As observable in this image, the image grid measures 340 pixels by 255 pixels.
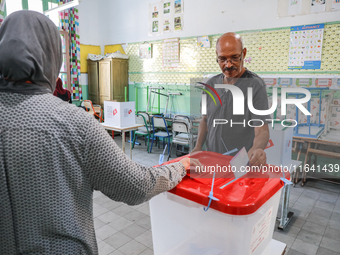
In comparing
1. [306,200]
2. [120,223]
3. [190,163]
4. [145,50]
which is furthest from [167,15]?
[190,163]

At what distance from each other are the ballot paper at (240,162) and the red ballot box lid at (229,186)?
0.02m

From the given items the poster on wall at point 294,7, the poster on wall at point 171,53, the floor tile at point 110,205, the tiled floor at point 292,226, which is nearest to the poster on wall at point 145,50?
the poster on wall at point 171,53

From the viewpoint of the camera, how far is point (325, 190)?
3.53 meters

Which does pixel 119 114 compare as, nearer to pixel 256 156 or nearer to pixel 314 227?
pixel 314 227

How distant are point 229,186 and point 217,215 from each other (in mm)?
99

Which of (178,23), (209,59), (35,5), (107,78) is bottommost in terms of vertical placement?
(107,78)

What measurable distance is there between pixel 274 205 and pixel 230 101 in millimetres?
385

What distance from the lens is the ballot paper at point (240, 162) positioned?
0.76 metres

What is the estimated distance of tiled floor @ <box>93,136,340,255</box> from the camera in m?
2.22

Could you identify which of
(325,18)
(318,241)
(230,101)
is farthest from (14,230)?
(325,18)

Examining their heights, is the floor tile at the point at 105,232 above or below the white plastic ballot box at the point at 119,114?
below

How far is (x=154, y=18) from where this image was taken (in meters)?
5.89

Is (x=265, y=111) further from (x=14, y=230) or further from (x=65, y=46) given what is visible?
(x=65, y=46)

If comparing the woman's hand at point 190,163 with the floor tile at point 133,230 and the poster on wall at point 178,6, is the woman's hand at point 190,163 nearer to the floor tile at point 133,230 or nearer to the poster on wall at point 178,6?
the floor tile at point 133,230
